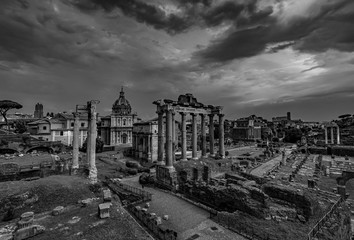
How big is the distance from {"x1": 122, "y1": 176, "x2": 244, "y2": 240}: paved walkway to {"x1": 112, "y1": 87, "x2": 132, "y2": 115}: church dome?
53552 mm

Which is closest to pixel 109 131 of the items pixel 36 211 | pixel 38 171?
pixel 38 171

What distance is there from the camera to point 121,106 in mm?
67562

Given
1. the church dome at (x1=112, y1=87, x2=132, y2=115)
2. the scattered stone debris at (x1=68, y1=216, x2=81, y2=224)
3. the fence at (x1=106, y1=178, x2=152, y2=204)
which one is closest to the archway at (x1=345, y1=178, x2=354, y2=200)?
the fence at (x1=106, y1=178, x2=152, y2=204)

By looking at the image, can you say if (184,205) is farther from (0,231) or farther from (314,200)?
(0,231)

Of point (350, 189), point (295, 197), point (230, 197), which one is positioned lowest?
point (350, 189)

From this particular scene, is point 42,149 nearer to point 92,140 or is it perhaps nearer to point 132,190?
point 92,140

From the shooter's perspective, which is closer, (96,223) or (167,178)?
(96,223)

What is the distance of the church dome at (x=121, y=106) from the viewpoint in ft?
221

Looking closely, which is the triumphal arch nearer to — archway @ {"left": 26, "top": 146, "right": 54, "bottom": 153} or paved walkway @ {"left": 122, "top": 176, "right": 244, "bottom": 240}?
paved walkway @ {"left": 122, "top": 176, "right": 244, "bottom": 240}

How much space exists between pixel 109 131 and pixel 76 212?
51.1 m

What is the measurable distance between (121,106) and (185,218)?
196ft

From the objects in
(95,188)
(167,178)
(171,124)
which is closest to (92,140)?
(95,188)

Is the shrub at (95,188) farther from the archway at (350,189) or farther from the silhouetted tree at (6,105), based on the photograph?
the silhouetted tree at (6,105)

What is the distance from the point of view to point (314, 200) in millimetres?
13609
